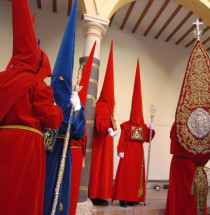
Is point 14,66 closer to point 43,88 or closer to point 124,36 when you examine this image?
point 43,88

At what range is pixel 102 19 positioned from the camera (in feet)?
15.1

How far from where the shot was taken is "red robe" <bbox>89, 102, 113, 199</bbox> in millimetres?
3783

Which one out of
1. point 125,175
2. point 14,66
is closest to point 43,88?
point 14,66

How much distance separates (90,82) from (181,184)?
2130mm

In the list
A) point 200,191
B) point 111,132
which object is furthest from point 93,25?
point 200,191

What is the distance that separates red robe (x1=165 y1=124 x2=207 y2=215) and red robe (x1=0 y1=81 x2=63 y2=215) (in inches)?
80.2

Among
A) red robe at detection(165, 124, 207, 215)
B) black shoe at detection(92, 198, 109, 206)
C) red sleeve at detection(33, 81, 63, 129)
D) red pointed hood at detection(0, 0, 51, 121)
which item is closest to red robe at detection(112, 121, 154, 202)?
black shoe at detection(92, 198, 109, 206)

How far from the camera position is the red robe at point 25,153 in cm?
156

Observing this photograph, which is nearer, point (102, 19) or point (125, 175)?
point (125, 175)

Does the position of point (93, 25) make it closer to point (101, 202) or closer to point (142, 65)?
point (101, 202)

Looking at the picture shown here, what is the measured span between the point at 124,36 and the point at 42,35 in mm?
2510

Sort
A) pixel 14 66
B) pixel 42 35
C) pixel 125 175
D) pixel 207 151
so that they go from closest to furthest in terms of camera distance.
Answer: pixel 14 66
pixel 207 151
pixel 125 175
pixel 42 35

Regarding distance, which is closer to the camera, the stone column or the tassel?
the tassel

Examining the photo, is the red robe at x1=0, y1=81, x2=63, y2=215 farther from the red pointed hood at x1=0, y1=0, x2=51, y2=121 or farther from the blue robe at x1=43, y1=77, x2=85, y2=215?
the blue robe at x1=43, y1=77, x2=85, y2=215
